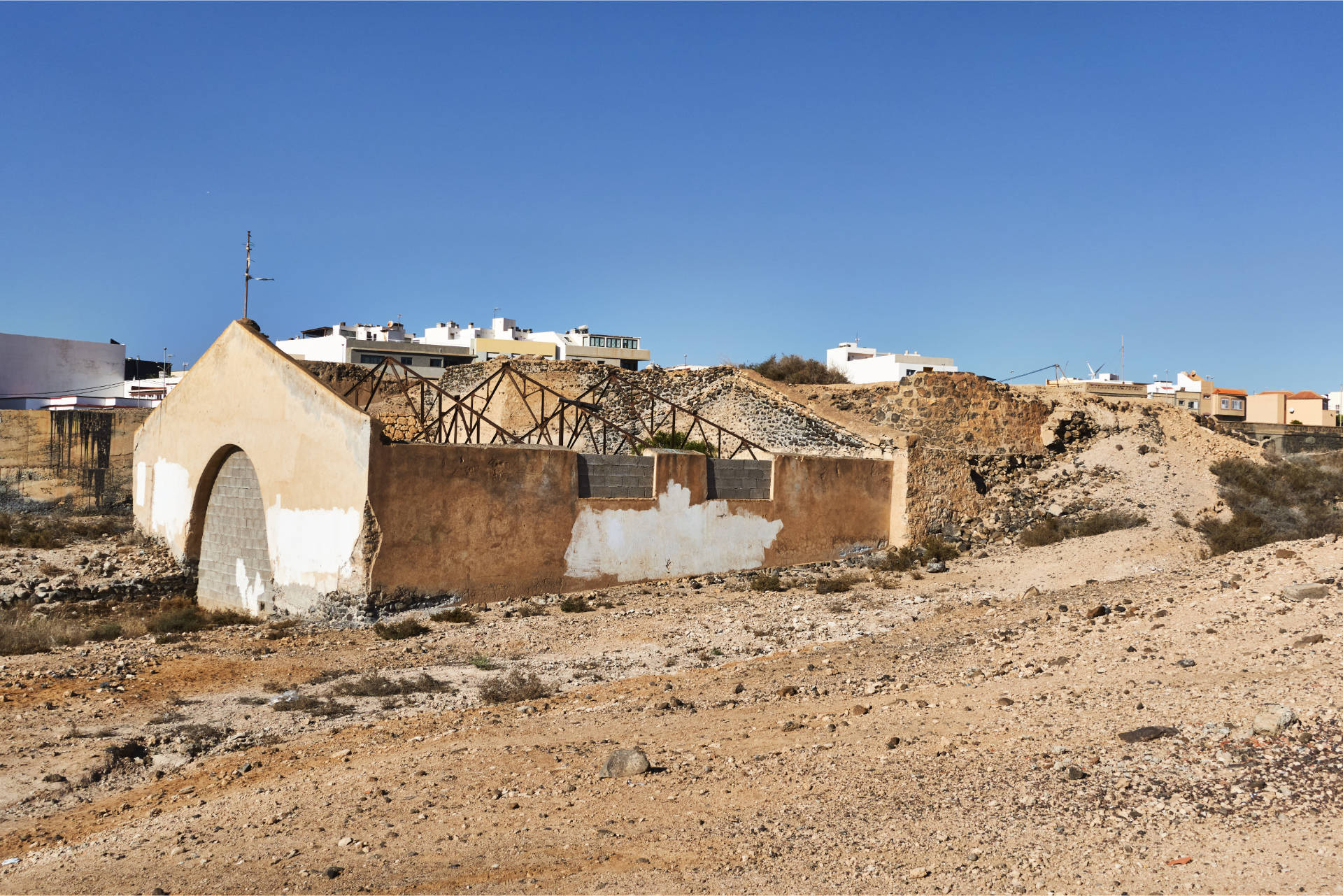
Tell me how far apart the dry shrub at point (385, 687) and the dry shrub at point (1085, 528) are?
1281cm

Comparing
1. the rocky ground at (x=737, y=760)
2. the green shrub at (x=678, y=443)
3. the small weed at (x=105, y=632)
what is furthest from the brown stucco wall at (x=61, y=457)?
the rocky ground at (x=737, y=760)

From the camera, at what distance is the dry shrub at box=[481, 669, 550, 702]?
8984mm

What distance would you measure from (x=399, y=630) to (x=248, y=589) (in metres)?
4.28

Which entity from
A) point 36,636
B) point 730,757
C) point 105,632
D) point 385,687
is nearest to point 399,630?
point 385,687

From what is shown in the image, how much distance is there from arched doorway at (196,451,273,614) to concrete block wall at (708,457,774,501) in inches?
290

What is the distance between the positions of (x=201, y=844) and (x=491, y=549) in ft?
27.1

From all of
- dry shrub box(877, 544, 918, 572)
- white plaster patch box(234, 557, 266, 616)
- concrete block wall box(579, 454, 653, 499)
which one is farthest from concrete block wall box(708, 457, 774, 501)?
white plaster patch box(234, 557, 266, 616)

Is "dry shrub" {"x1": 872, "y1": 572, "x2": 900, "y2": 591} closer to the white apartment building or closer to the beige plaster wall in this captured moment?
the beige plaster wall

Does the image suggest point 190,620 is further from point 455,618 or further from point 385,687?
point 385,687

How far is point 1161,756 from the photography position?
5.50 meters

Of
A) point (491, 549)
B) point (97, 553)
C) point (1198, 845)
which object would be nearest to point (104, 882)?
point (1198, 845)

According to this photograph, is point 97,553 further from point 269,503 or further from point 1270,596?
point 1270,596

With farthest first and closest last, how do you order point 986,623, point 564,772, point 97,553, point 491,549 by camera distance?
1. point 97,553
2. point 491,549
3. point 986,623
4. point 564,772

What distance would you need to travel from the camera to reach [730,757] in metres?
6.55
